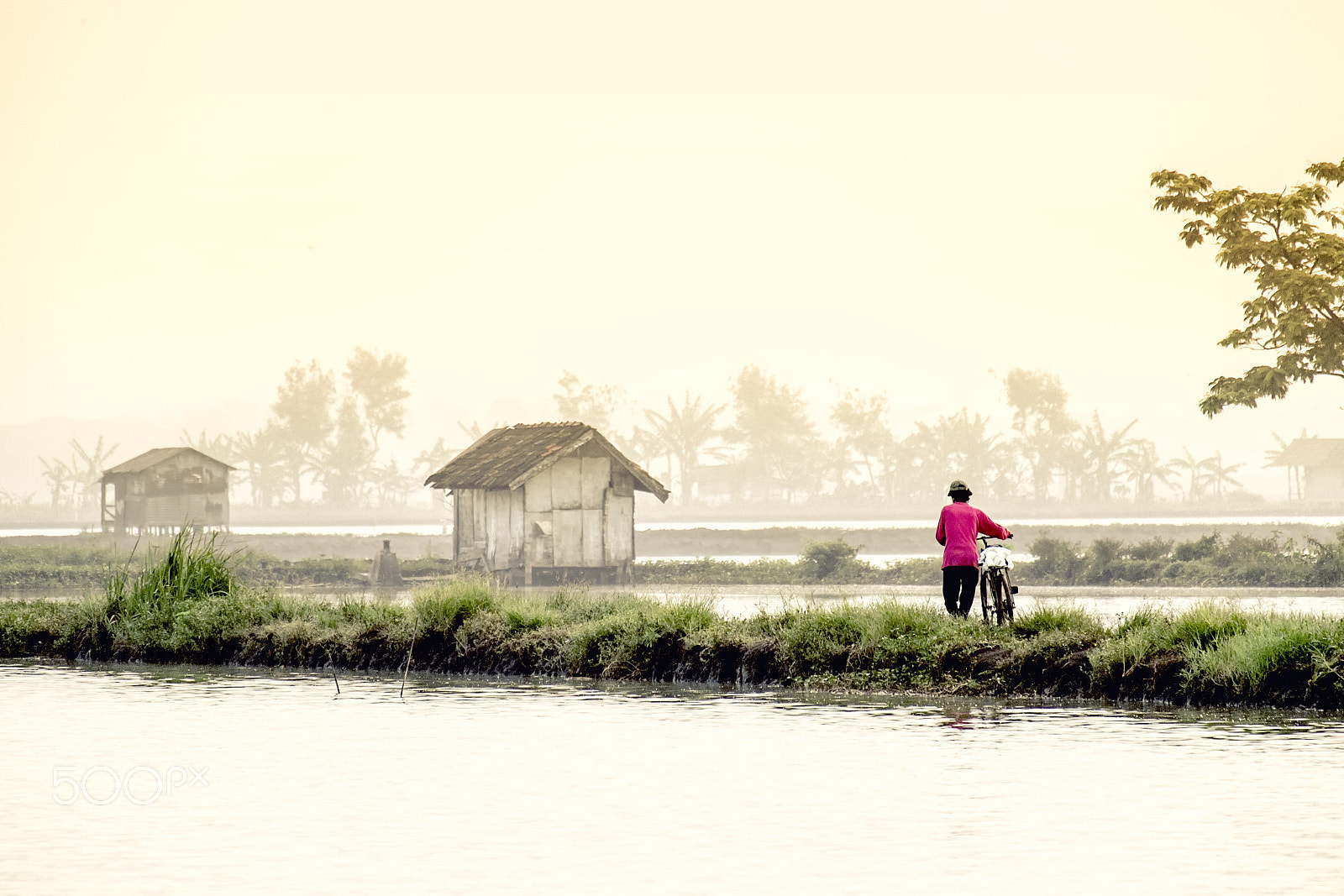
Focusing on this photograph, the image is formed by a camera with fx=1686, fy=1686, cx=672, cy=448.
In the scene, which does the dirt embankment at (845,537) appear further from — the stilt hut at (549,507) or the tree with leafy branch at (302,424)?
the tree with leafy branch at (302,424)

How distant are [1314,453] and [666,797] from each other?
12940 cm

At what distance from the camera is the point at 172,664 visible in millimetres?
24797

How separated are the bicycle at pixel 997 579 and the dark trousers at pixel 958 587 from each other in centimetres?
13

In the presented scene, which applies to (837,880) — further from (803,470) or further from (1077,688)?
(803,470)

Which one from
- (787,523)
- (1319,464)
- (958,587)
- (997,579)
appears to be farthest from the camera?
(1319,464)

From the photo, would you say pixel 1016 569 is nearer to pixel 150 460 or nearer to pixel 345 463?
pixel 150 460

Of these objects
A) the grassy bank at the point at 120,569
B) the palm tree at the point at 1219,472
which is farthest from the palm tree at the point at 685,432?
the grassy bank at the point at 120,569

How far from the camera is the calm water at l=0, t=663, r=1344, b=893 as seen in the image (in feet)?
32.9

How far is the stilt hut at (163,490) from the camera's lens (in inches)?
2729

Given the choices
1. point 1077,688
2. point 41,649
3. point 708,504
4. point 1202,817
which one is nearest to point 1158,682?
point 1077,688

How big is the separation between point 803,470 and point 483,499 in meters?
103

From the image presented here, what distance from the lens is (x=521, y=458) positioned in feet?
161

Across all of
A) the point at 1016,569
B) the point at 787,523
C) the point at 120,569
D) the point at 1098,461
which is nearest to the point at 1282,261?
the point at 1016,569

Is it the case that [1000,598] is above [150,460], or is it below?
below
